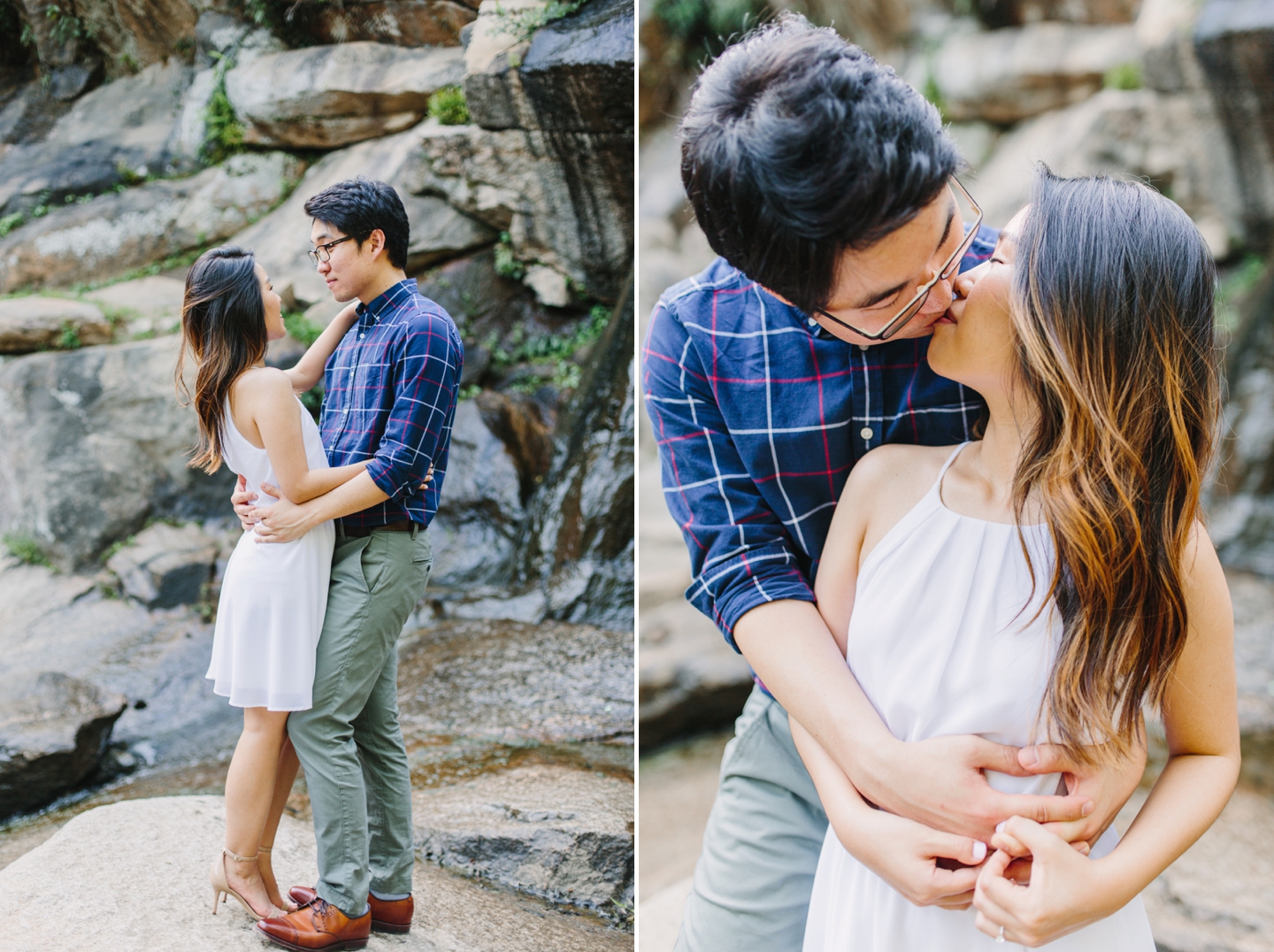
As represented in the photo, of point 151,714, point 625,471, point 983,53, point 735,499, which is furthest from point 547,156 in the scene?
point 983,53

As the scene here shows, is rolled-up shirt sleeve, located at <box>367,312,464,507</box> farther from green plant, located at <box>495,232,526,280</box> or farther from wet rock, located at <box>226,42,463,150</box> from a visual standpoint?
green plant, located at <box>495,232,526,280</box>

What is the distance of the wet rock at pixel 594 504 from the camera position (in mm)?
3893

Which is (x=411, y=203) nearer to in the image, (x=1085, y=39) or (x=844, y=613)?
(x=844, y=613)

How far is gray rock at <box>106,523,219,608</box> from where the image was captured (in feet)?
7.57

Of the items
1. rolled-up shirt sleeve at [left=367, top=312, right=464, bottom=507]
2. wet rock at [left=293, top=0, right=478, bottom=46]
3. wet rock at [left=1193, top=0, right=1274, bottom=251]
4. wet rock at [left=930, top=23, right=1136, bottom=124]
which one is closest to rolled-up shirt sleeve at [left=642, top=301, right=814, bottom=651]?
rolled-up shirt sleeve at [left=367, top=312, right=464, bottom=507]

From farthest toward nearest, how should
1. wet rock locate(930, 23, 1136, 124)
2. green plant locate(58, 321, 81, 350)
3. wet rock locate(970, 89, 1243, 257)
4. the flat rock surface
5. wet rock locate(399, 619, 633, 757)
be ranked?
wet rock locate(930, 23, 1136, 124) → wet rock locate(970, 89, 1243, 257) → wet rock locate(399, 619, 633, 757) → green plant locate(58, 321, 81, 350) → the flat rock surface

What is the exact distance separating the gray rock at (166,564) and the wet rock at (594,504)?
5.31 ft

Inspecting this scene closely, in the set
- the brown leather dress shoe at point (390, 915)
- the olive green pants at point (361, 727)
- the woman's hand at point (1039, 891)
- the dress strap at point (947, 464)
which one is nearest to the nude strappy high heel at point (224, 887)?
the olive green pants at point (361, 727)

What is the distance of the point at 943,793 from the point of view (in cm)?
102

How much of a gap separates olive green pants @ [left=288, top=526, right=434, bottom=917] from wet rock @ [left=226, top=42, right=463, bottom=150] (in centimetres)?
118

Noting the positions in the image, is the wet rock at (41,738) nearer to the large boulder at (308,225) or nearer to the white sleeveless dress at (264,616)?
the white sleeveless dress at (264,616)

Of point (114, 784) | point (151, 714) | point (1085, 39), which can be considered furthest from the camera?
point (1085, 39)

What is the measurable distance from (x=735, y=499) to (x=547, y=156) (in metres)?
2.86

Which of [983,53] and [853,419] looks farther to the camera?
[983,53]
